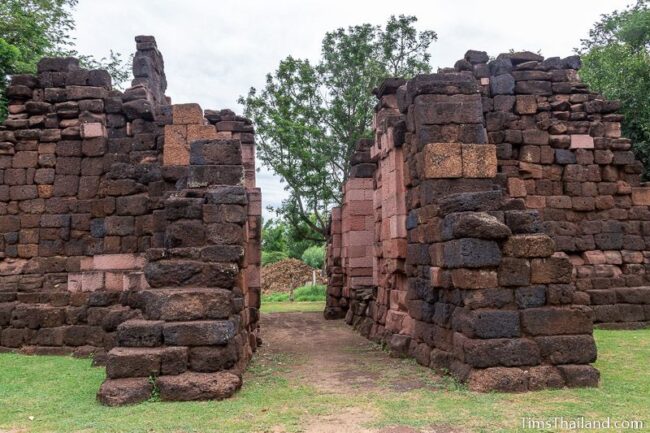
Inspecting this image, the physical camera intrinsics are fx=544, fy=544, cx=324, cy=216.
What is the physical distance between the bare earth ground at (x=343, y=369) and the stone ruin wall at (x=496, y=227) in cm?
Result: 47

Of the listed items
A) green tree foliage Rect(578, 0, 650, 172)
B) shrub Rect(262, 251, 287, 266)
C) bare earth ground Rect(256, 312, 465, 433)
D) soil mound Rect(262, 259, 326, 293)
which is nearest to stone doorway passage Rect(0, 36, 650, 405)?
bare earth ground Rect(256, 312, 465, 433)

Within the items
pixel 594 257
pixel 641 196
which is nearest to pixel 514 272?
pixel 594 257

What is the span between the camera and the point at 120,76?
1053 inches

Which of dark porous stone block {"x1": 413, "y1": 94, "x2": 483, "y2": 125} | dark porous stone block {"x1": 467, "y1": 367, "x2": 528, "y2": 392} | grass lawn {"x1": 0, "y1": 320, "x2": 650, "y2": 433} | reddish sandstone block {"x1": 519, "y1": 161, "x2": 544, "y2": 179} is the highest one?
dark porous stone block {"x1": 413, "y1": 94, "x2": 483, "y2": 125}

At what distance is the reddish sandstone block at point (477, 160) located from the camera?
855 centimetres

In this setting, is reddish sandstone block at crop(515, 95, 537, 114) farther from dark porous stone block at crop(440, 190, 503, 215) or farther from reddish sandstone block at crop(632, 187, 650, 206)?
dark porous stone block at crop(440, 190, 503, 215)

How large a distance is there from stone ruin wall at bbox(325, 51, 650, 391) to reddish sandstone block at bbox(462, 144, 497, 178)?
16 millimetres

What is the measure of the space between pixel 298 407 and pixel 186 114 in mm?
6864

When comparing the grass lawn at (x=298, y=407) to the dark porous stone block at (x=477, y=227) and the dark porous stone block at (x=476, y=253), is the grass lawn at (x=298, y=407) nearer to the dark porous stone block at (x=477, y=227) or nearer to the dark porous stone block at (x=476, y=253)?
the dark porous stone block at (x=476, y=253)

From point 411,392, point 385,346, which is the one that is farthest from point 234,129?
point 411,392

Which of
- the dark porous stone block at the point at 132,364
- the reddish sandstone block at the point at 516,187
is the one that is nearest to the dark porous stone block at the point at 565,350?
the dark porous stone block at the point at 132,364

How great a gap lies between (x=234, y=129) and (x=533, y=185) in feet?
25.3

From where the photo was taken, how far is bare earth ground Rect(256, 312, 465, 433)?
5565mm

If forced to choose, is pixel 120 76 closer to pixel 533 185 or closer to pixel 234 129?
pixel 234 129
